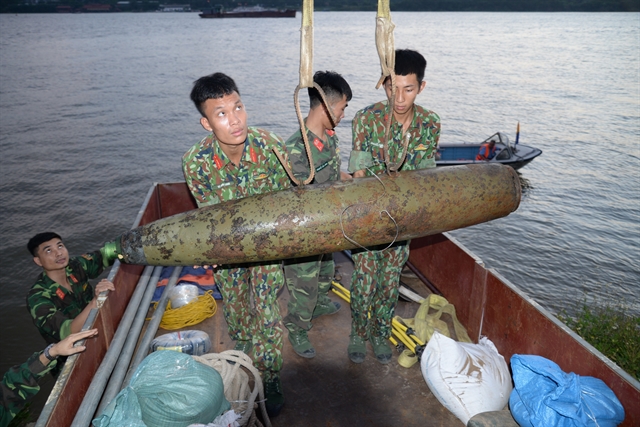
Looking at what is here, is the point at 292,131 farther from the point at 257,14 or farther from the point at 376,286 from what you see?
the point at 257,14

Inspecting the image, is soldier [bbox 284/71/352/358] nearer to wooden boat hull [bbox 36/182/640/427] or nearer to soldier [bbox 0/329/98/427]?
wooden boat hull [bbox 36/182/640/427]

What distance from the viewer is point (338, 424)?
3307 millimetres

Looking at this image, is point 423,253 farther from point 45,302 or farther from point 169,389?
point 45,302

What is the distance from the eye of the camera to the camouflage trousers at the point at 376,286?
3.70 m

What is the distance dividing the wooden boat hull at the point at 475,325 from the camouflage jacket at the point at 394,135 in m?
1.11

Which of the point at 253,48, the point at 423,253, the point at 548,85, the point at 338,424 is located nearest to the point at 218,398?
the point at 338,424

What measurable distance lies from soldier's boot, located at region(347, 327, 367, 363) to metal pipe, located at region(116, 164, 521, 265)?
1.40 meters

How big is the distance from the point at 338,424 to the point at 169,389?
115 cm

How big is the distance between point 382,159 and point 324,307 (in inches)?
61.5

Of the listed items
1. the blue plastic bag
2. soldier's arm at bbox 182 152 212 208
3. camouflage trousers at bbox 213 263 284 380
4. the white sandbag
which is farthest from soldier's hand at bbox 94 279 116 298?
the blue plastic bag

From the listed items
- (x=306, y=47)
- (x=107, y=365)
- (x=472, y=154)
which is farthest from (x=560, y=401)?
(x=472, y=154)

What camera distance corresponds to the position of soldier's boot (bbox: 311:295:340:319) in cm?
447

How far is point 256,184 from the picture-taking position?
11.0 feet

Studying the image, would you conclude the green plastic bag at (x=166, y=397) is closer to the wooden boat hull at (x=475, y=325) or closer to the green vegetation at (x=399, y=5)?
the wooden boat hull at (x=475, y=325)
